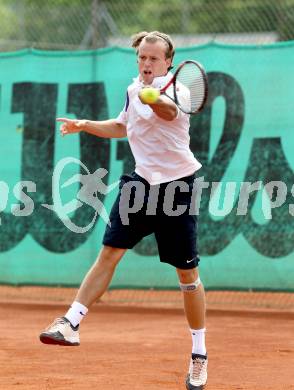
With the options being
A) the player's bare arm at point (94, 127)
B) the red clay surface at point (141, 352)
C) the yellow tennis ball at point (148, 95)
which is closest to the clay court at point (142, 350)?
the red clay surface at point (141, 352)

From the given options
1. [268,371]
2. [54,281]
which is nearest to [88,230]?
[54,281]

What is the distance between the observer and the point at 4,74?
29.8 feet

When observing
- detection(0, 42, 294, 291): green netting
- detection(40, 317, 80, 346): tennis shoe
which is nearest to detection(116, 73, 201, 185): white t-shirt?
detection(40, 317, 80, 346): tennis shoe

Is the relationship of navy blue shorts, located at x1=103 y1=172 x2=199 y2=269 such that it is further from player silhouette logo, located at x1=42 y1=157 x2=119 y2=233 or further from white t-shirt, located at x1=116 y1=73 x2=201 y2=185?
player silhouette logo, located at x1=42 y1=157 x2=119 y2=233

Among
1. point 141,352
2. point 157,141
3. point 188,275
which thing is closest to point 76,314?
point 188,275

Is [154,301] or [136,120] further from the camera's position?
[154,301]

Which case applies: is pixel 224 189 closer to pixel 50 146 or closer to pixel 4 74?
pixel 50 146

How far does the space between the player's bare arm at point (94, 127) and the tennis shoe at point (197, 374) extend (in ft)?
4.48

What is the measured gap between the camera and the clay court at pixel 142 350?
5219 millimetres

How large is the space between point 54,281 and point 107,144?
58.5 inches

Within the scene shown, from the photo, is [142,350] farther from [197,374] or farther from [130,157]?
[130,157]

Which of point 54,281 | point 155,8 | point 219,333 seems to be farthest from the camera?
point 155,8

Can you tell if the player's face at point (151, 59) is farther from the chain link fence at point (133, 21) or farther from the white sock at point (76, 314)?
the chain link fence at point (133, 21)

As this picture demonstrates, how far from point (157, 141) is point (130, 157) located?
149 inches
